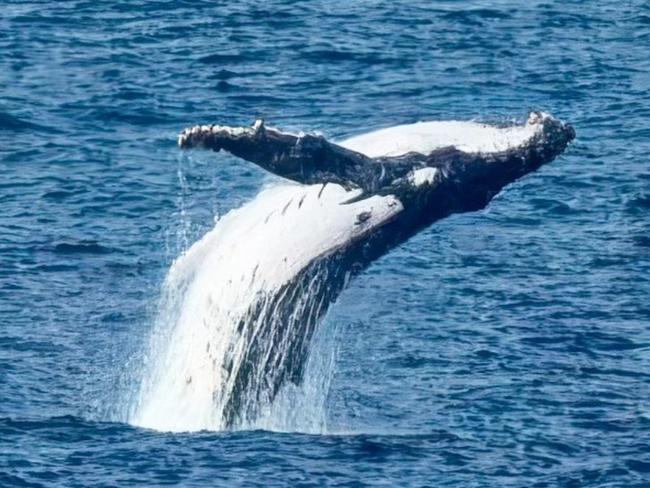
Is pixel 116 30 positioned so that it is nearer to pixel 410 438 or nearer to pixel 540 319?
pixel 540 319

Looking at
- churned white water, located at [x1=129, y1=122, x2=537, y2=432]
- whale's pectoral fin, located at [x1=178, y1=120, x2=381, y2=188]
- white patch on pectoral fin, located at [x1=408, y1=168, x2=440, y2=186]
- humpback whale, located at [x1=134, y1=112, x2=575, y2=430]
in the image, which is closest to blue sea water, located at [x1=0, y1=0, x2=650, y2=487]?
churned white water, located at [x1=129, y1=122, x2=537, y2=432]

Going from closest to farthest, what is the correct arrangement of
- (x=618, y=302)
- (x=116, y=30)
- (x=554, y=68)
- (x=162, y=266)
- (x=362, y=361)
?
(x=362, y=361) < (x=618, y=302) < (x=162, y=266) < (x=554, y=68) < (x=116, y=30)

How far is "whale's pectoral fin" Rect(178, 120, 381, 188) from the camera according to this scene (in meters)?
17.9

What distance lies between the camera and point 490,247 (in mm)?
28797

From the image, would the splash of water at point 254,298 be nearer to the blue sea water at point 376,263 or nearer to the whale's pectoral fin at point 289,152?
the blue sea water at point 376,263

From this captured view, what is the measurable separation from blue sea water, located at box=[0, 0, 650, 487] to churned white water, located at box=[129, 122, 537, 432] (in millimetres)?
453

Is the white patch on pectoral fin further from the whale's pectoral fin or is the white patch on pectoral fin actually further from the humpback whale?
the whale's pectoral fin

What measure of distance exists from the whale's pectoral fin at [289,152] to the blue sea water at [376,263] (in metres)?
3.01

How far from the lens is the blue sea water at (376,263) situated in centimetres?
2064

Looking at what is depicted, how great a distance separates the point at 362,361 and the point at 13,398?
429 cm

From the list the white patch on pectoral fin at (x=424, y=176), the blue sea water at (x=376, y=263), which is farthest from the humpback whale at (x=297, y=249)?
the blue sea water at (x=376, y=263)

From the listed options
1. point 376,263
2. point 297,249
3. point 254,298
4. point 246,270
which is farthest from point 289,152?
point 376,263

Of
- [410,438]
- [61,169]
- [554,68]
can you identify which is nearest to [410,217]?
[410,438]

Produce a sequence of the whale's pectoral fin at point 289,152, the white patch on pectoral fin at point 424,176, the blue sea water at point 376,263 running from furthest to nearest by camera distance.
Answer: the blue sea water at point 376,263, the white patch on pectoral fin at point 424,176, the whale's pectoral fin at point 289,152
